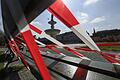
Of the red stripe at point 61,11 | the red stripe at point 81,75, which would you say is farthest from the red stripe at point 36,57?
the red stripe at point 81,75

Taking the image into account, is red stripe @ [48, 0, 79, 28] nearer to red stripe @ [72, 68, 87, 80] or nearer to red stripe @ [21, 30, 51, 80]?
red stripe @ [21, 30, 51, 80]

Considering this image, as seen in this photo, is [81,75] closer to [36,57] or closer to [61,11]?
[36,57]

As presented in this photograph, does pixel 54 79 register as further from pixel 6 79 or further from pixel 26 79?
pixel 6 79

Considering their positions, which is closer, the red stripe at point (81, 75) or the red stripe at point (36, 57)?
the red stripe at point (36, 57)

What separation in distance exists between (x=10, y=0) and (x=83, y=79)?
4.94 feet

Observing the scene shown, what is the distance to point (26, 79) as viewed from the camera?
126 inches

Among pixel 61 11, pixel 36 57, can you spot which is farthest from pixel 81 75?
pixel 61 11

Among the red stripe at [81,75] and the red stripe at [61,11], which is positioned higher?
the red stripe at [61,11]

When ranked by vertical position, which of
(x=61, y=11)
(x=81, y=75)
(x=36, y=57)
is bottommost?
(x=81, y=75)

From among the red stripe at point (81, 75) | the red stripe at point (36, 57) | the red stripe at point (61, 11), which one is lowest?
the red stripe at point (81, 75)

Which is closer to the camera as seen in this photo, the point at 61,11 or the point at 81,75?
the point at 61,11

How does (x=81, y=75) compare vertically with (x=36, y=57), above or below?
below

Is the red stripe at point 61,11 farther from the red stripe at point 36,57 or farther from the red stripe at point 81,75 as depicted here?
the red stripe at point 81,75

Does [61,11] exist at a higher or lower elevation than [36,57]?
higher
